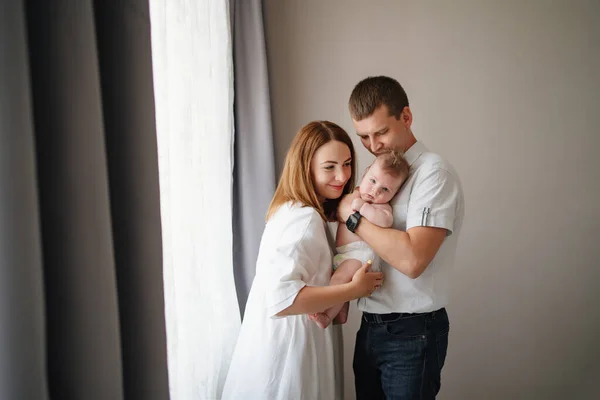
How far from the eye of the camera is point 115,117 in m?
0.97

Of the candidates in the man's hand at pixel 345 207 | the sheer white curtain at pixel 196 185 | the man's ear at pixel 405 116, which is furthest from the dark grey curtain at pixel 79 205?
the man's ear at pixel 405 116

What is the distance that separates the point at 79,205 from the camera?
0.85 metres

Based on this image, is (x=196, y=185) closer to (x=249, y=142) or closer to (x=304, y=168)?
(x=304, y=168)

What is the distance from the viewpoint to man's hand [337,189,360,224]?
63.0 inches

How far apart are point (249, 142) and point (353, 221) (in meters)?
Answer: 0.91

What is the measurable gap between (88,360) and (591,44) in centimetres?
265

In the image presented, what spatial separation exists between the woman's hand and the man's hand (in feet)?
0.69

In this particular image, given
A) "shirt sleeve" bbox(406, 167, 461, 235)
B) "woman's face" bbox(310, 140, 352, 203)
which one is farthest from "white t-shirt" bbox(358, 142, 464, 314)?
"woman's face" bbox(310, 140, 352, 203)

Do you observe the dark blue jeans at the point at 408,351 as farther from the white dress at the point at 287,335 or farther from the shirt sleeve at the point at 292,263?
the shirt sleeve at the point at 292,263

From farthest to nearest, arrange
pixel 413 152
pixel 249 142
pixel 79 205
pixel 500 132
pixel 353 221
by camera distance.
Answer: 1. pixel 500 132
2. pixel 249 142
3. pixel 413 152
4. pixel 353 221
5. pixel 79 205

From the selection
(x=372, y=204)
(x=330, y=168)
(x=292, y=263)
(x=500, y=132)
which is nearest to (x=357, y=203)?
(x=372, y=204)

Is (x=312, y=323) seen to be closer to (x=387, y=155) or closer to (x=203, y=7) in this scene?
(x=387, y=155)

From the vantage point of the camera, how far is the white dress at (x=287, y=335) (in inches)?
55.8

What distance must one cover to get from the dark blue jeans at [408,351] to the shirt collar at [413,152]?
1.67 ft
